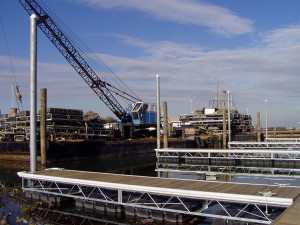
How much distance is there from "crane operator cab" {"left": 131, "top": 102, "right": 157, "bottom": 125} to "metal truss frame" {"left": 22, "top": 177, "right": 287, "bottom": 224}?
179ft

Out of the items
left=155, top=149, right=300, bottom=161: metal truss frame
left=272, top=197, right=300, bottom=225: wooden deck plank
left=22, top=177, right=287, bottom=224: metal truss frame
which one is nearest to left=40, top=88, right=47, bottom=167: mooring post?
left=22, top=177, right=287, bottom=224: metal truss frame

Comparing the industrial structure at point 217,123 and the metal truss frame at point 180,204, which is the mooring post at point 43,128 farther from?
the industrial structure at point 217,123

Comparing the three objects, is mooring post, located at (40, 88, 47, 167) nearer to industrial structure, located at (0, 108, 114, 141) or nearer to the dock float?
the dock float

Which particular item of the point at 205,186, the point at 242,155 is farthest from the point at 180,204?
the point at 242,155

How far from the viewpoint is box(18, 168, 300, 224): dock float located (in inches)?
511

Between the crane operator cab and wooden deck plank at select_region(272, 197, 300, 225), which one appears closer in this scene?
wooden deck plank at select_region(272, 197, 300, 225)

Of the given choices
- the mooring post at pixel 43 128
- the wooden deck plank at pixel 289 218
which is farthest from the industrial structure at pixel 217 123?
the wooden deck plank at pixel 289 218

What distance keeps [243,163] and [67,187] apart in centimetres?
2656

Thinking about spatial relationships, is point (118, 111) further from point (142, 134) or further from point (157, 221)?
point (157, 221)

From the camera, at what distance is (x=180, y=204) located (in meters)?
15.9

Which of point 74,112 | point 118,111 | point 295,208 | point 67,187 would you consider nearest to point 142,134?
point 118,111

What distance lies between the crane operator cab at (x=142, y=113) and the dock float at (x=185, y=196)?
54864 mm

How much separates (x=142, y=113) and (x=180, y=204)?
60204mm

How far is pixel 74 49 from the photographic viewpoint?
6375cm
